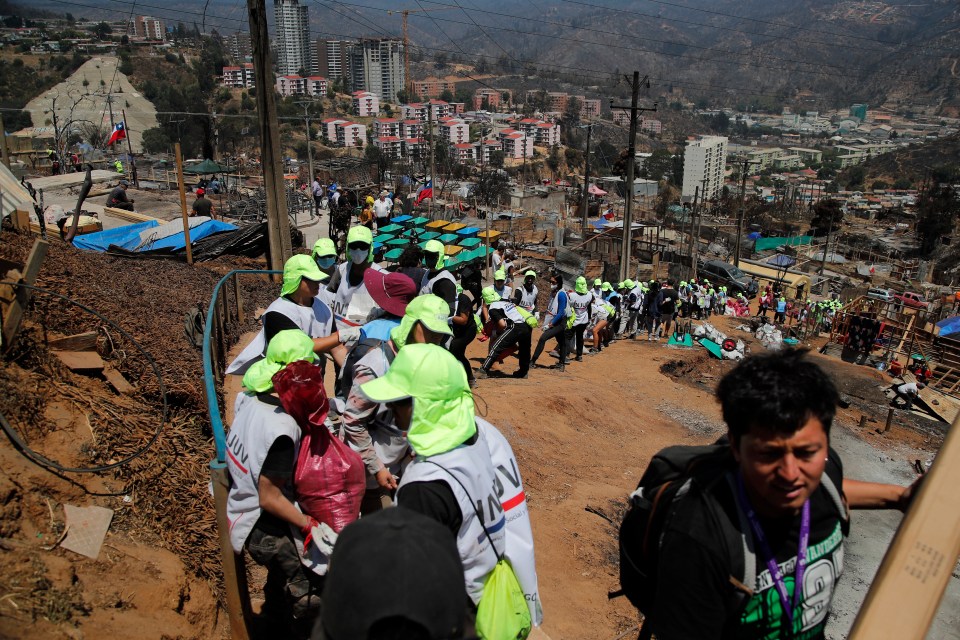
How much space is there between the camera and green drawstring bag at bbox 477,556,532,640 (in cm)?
234

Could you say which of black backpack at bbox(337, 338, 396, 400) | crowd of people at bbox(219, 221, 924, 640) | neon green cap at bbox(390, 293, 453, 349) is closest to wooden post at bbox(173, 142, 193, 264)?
crowd of people at bbox(219, 221, 924, 640)

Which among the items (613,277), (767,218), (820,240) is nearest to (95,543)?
(613,277)

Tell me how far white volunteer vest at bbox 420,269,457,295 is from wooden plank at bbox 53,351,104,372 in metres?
2.61

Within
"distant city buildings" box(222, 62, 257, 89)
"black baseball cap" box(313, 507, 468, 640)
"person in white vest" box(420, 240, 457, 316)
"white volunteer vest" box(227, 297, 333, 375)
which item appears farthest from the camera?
"distant city buildings" box(222, 62, 257, 89)

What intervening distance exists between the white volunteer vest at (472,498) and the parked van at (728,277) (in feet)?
128

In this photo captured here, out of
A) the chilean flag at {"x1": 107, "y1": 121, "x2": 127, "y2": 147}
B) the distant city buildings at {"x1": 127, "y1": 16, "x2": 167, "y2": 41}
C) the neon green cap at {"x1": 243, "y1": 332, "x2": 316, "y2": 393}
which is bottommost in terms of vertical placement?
the neon green cap at {"x1": 243, "y1": 332, "x2": 316, "y2": 393}

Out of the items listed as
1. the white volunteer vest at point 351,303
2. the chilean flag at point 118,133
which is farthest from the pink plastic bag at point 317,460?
the chilean flag at point 118,133

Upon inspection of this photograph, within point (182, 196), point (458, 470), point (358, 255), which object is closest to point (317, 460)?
point (458, 470)

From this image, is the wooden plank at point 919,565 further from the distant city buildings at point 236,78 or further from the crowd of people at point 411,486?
the distant city buildings at point 236,78

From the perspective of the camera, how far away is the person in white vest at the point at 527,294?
1034 centimetres

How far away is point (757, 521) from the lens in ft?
5.77

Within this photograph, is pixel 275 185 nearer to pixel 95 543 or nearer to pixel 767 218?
pixel 95 543

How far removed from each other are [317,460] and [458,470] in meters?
0.93

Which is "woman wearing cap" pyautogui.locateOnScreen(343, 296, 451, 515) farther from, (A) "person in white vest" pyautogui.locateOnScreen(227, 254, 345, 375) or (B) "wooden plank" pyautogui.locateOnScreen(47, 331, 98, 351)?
(B) "wooden plank" pyautogui.locateOnScreen(47, 331, 98, 351)
